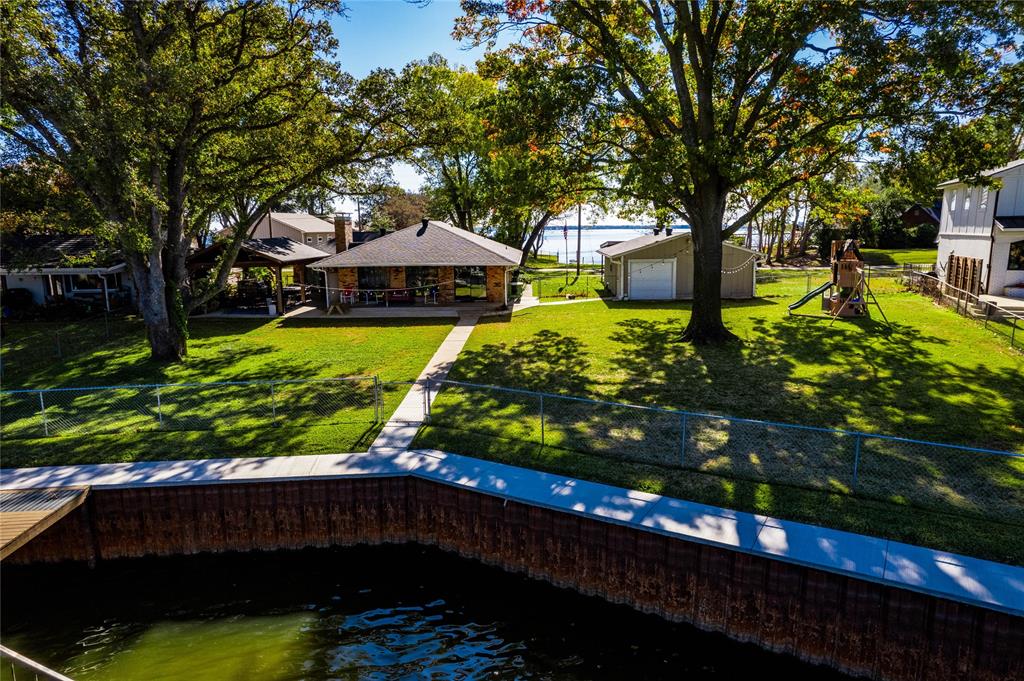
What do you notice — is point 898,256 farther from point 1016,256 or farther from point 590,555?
point 590,555

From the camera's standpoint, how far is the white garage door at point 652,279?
103ft

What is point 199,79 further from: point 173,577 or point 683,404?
point 683,404

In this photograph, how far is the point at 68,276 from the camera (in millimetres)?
30203

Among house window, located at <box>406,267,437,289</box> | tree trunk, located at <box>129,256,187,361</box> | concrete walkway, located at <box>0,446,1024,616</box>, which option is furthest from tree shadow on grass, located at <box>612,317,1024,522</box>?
tree trunk, located at <box>129,256,187,361</box>

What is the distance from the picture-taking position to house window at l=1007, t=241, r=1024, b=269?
2342 centimetres

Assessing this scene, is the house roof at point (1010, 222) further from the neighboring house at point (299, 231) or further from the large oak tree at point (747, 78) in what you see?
the neighboring house at point (299, 231)

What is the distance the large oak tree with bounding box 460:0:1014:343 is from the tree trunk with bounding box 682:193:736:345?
0.04 m

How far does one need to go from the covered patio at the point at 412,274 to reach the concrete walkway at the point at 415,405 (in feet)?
24.5

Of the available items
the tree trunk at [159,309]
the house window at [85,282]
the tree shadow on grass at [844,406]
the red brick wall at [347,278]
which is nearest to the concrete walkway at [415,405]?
the tree shadow on grass at [844,406]

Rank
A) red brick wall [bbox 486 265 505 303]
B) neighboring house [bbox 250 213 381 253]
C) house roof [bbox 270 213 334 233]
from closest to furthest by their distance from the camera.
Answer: red brick wall [bbox 486 265 505 303] → neighboring house [bbox 250 213 381 253] → house roof [bbox 270 213 334 233]

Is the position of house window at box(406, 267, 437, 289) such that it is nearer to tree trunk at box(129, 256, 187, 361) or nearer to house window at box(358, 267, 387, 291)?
house window at box(358, 267, 387, 291)

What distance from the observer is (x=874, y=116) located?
56.4 feet

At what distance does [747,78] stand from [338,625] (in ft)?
61.3

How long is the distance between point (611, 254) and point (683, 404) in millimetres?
19726
